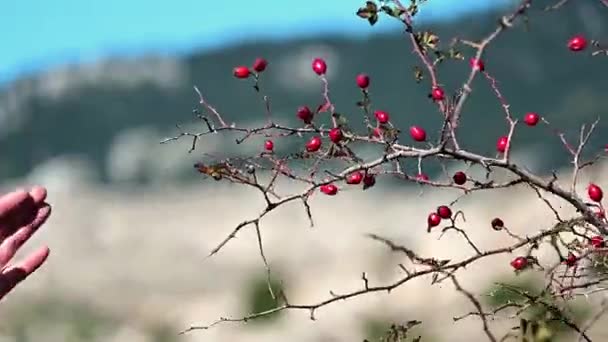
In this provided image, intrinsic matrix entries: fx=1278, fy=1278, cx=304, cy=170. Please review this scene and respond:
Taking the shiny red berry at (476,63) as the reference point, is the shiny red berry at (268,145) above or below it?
above

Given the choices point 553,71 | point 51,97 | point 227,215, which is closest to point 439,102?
point 227,215

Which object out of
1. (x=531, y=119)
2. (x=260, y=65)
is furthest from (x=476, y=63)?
(x=260, y=65)

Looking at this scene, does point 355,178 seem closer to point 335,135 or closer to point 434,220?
point 335,135

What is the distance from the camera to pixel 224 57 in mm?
61062

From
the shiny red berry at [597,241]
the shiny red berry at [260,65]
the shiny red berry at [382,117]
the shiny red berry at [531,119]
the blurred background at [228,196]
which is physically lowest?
the shiny red berry at [597,241]

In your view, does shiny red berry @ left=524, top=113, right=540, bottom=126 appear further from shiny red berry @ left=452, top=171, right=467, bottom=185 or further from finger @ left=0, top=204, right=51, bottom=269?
finger @ left=0, top=204, right=51, bottom=269

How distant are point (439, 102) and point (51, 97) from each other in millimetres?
60611

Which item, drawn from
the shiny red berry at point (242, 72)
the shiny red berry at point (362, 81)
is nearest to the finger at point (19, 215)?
the shiny red berry at point (242, 72)

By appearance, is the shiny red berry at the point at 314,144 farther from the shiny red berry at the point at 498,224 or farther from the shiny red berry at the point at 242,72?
the shiny red berry at the point at 498,224

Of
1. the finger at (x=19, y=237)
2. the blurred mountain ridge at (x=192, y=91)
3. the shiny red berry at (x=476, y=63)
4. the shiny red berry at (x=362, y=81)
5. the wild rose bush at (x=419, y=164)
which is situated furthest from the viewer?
the blurred mountain ridge at (x=192, y=91)

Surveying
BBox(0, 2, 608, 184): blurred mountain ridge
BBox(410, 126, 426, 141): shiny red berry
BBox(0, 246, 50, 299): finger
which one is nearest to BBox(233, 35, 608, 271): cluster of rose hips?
BBox(410, 126, 426, 141): shiny red berry

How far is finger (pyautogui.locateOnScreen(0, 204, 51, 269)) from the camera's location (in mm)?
2152

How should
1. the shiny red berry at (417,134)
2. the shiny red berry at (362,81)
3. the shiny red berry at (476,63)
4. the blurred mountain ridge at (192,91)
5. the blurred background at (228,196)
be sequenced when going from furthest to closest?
1. the blurred mountain ridge at (192,91)
2. the blurred background at (228,196)
3. the shiny red berry at (362,81)
4. the shiny red berry at (417,134)
5. the shiny red berry at (476,63)

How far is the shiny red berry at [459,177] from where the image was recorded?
95.8 inches
